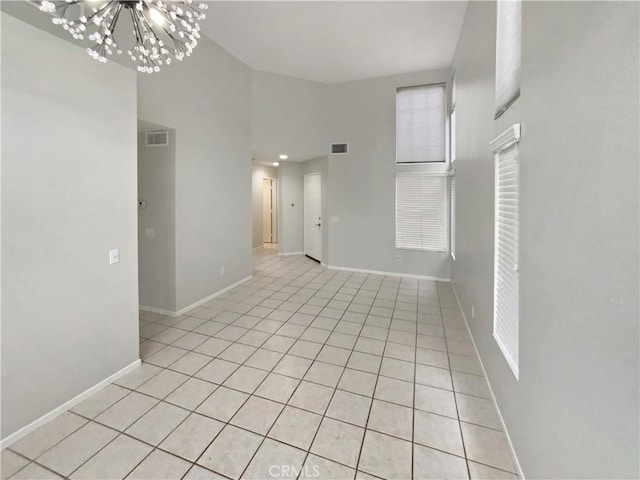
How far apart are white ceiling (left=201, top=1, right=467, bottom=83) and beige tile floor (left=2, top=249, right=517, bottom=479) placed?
397 centimetres

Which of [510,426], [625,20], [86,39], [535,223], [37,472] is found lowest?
[37,472]

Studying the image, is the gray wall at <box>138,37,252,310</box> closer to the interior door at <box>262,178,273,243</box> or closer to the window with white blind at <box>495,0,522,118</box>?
the window with white blind at <box>495,0,522,118</box>

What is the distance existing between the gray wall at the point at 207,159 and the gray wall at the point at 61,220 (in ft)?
3.75

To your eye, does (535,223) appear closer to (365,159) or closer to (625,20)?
(625,20)

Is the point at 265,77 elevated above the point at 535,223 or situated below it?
above

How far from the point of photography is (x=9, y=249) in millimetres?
1732

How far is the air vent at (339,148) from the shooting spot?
236 inches

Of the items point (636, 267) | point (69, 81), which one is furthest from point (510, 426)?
point (69, 81)

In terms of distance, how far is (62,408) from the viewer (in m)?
2.04

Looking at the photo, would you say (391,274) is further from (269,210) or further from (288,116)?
(269,210)

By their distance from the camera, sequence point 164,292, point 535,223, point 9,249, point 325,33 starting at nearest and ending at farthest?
point 535,223
point 9,249
point 164,292
point 325,33

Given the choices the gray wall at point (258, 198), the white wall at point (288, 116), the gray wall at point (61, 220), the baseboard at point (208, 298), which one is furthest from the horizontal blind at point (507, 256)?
the gray wall at point (258, 198)

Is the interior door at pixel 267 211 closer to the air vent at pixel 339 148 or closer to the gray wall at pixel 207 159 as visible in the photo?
the air vent at pixel 339 148

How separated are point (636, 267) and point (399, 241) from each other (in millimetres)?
5103
